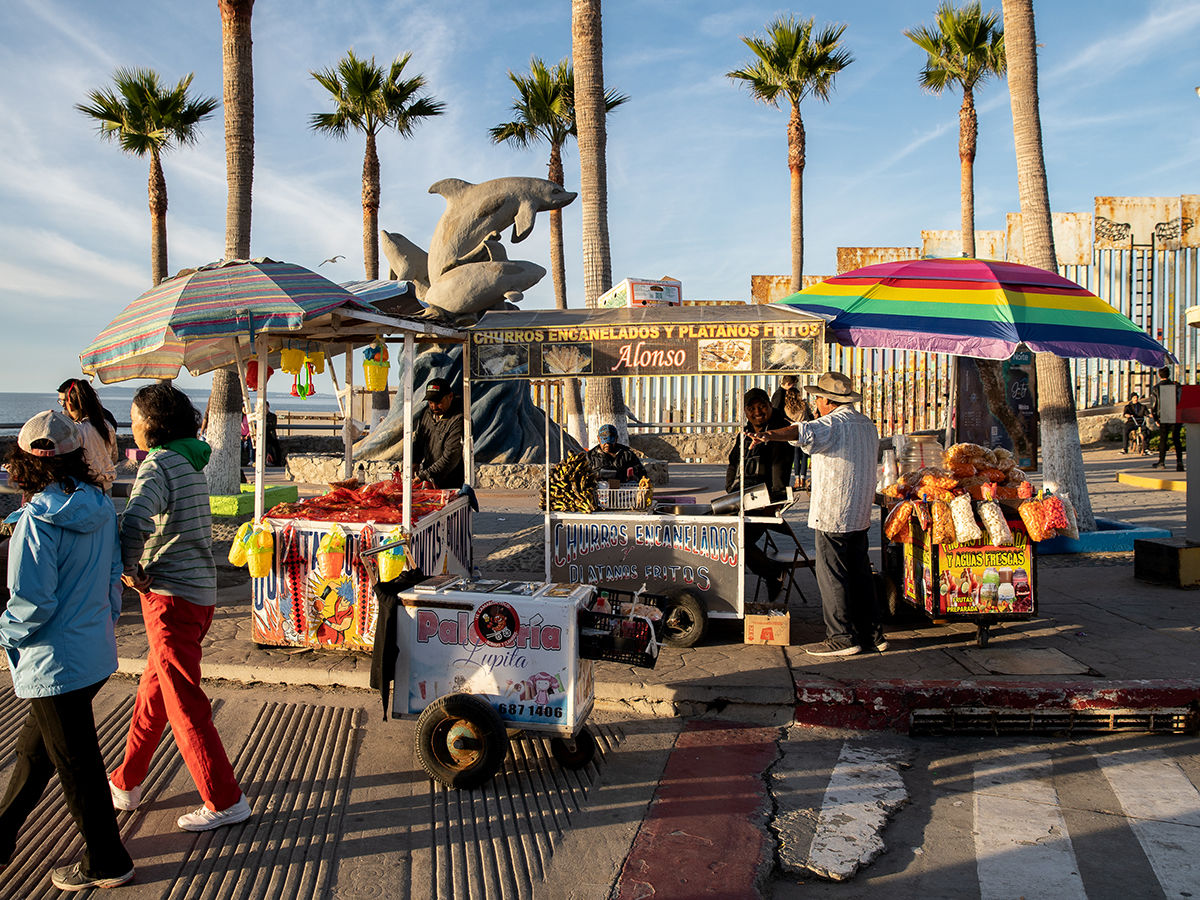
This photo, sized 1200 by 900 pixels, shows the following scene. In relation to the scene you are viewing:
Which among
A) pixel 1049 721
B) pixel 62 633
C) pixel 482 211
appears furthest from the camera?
pixel 482 211

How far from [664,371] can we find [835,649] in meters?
2.45

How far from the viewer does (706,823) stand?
13.5 ft

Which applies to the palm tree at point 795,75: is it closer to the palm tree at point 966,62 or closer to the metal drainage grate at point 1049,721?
the palm tree at point 966,62

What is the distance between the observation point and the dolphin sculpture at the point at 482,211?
1823 cm

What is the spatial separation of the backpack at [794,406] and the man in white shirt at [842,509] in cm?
171

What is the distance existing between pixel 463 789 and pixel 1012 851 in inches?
103

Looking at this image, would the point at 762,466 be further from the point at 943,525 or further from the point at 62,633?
the point at 62,633

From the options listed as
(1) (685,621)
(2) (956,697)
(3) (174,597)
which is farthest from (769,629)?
(3) (174,597)

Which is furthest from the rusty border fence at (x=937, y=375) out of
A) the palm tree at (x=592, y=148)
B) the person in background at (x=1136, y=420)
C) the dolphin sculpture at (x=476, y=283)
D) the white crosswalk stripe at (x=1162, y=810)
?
the white crosswalk stripe at (x=1162, y=810)

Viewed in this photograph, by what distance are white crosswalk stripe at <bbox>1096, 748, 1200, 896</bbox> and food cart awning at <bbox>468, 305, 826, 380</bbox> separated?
130 inches

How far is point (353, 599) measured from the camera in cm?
627

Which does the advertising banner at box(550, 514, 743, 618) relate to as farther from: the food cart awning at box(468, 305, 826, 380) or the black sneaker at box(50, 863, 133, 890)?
the black sneaker at box(50, 863, 133, 890)

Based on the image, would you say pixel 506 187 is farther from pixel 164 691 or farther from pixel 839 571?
pixel 164 691

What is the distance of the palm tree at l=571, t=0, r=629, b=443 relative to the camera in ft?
42.5
